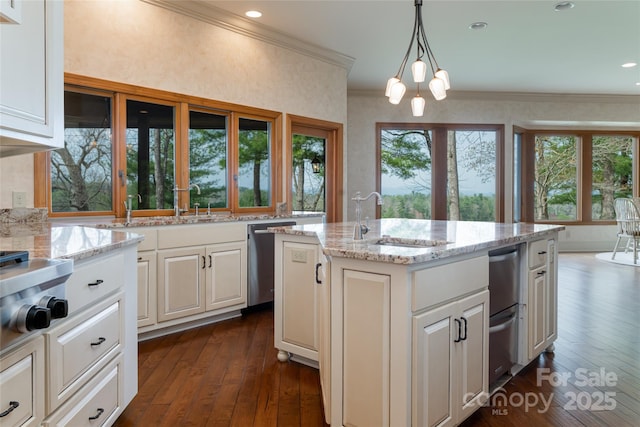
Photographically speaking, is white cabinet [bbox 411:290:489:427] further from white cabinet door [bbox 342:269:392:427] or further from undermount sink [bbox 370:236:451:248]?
undermount sink [bbox 370:236:451:248]

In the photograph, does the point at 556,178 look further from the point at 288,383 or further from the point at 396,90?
the point at 288,383

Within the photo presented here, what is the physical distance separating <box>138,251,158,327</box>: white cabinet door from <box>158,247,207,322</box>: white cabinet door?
1.9 inches

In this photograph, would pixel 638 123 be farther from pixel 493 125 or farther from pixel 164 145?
pixel 164 145

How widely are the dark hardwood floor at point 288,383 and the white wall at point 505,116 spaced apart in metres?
3.43

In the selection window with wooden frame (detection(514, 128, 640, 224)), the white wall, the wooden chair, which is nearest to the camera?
the wooden chair

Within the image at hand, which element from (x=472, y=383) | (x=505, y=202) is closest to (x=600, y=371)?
(x=472, y=383)

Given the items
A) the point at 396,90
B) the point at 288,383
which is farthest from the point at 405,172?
the point at 288,383

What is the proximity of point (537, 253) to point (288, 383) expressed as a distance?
1.72 metres

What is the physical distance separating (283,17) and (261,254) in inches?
91.2

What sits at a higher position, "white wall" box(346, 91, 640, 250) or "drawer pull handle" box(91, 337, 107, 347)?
"white wall" box(346, 91, 640, 250)

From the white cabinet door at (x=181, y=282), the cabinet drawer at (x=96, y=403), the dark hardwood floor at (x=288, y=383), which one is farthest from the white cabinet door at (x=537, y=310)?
the white cabinet door at (x=181, y=282)

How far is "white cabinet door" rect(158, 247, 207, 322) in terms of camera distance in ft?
10.2

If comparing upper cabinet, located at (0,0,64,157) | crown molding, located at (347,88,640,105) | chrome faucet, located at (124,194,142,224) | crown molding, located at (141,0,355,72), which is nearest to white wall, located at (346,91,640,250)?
crown molding, located at (347,88,640,105)

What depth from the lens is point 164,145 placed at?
3701mm
